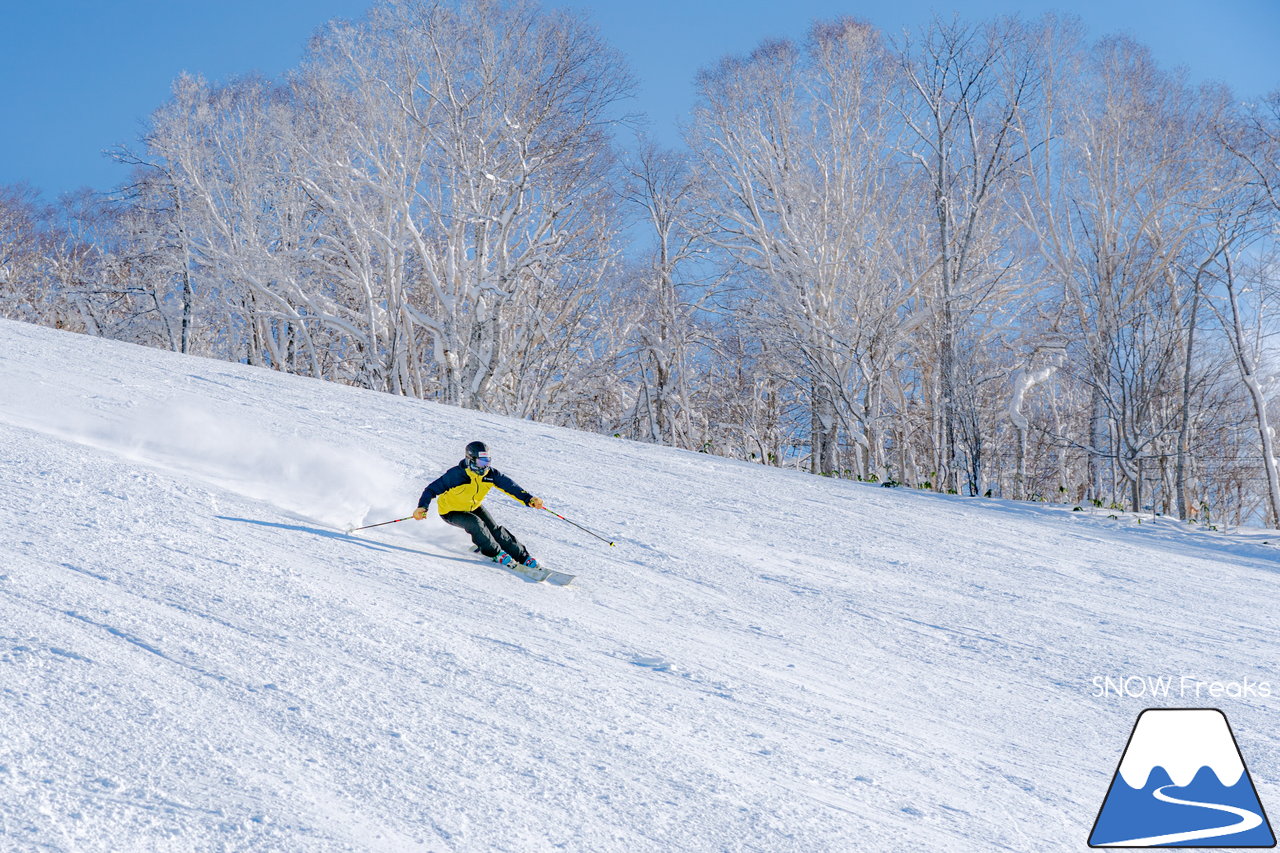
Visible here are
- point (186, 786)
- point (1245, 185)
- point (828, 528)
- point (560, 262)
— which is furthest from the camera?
point (560, 262)

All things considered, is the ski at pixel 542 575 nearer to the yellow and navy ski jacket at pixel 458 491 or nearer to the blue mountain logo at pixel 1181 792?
the yellow and navy ski jacket at pixel 458 491

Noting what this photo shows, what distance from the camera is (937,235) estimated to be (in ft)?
59.6

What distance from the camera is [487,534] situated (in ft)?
21.3

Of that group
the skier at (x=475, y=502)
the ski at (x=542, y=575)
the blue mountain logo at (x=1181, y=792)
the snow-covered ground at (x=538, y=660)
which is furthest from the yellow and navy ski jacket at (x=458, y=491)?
the blue mountain logo at (x=1181, y=792)

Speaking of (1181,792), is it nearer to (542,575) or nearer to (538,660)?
(538,660)

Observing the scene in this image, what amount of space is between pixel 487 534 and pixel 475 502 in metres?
0.30

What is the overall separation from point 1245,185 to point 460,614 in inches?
643

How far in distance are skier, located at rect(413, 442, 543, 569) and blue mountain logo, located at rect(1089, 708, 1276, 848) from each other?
13.0ft

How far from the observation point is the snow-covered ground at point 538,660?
3.06m

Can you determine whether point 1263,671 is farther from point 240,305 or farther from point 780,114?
point 240,305

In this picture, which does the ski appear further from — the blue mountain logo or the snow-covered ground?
the blue mountain logo

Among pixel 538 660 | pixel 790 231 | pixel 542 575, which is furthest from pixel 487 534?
pixel 790 231

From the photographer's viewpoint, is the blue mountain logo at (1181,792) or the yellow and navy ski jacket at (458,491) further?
the yellow and navy ski jacket at (458,491)

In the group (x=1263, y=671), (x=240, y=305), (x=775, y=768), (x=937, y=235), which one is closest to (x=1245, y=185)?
(x=937, y=235)
